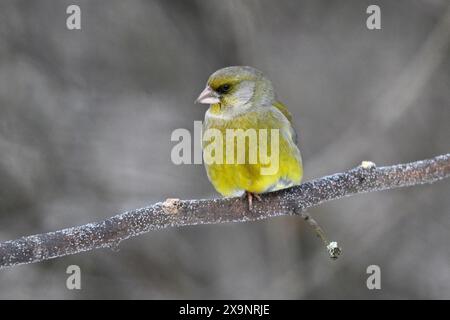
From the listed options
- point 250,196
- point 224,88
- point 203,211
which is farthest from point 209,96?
point 203,211

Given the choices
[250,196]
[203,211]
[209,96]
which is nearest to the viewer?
[203,211]

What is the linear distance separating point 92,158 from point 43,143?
629 mm

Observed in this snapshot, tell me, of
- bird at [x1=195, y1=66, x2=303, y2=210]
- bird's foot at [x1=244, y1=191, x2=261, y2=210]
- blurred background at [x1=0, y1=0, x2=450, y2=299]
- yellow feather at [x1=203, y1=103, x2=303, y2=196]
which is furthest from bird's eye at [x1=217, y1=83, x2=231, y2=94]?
blurred background at [x1=0, y1=0, x2=450, y2=299]

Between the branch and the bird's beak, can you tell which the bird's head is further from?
the branch

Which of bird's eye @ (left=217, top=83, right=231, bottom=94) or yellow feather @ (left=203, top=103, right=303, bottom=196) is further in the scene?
bird's eye @ (left=217, top=83, right=231, bottom=94)

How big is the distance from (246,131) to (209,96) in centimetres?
38

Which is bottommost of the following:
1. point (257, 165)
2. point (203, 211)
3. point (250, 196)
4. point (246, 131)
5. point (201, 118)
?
point (203, 211)

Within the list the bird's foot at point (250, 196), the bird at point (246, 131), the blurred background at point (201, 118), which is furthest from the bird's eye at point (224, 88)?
Result: the blurred background at point (201, 118)

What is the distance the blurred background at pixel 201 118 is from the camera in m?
8.63

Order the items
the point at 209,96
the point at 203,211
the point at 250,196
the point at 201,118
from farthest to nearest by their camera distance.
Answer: the point at 201,118, the point at 209,96, the point at 250,196, the point at 203,211

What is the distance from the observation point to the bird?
523cm

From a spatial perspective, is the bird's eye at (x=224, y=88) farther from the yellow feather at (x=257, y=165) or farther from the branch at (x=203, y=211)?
the branch at (x=203, y=211)

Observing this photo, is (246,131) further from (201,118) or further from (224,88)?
(201,118)

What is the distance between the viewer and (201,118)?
30.1ft
